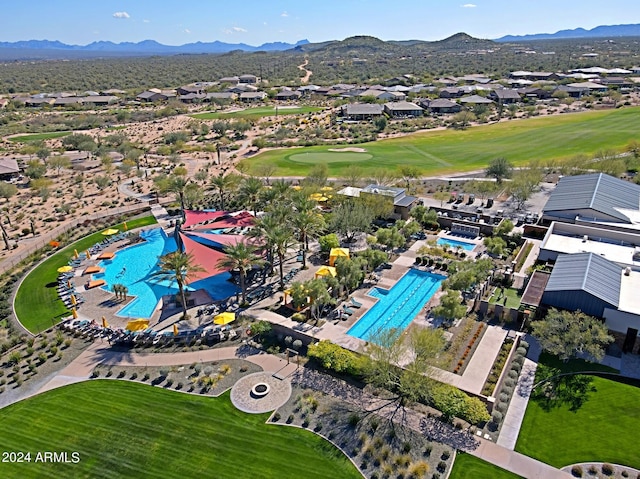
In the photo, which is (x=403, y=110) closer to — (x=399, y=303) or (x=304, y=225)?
(x=304, y=225)

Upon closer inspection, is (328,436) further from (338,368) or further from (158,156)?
(158,156)

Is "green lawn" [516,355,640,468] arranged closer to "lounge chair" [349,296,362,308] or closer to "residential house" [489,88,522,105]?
"lounge chair" [349,296,362,308]

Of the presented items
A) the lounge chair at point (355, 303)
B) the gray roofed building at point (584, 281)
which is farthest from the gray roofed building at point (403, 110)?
the lounge chair at point (355, 303)

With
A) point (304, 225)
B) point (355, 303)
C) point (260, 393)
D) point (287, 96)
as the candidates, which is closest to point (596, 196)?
point (355, 303)

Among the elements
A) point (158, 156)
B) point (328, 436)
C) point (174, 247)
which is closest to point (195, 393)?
point (328, 436)

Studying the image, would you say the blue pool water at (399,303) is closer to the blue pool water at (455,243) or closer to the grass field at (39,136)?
the blue pool water at (455,243)

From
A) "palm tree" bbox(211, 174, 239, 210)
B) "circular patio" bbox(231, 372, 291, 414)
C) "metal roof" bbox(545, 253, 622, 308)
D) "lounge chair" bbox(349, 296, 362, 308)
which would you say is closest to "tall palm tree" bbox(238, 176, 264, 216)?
"palm tree" bbox(211, 174, 239, 210)
